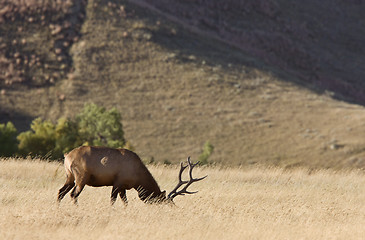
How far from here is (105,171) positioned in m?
11.1

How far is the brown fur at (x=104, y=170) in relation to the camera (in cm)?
1096

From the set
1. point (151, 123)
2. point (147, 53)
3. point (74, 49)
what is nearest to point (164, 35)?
point (147, 53)

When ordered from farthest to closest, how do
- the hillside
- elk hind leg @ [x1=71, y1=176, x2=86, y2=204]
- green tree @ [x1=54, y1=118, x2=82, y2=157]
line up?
the hillside < green tree @ [x1=54, y1=118, x2=82, y2=157] < elk hind leg @ [x1=71, y1=176, x2=86, y2=204]

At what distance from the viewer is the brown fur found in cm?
1096

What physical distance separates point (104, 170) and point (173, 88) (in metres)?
47.7

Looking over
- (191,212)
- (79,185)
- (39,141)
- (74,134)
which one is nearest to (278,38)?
(74,134)

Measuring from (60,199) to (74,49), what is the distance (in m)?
54.5

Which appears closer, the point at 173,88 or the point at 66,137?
the point at 66,137

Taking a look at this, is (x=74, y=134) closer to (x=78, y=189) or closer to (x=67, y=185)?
(x=67, y=185)

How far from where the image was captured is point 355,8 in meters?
101

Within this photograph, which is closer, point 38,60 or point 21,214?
point 21,214

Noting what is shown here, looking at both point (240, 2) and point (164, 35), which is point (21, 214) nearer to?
point (164, 35)

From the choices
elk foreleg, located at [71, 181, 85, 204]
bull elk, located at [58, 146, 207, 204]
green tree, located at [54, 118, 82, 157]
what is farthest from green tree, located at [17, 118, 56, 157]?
elk foreleg, located at [71, 181, 85, 204]

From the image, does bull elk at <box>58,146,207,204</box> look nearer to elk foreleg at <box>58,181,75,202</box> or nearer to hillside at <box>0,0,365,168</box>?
elk foreleg at <box>58,181,75,202</box>
